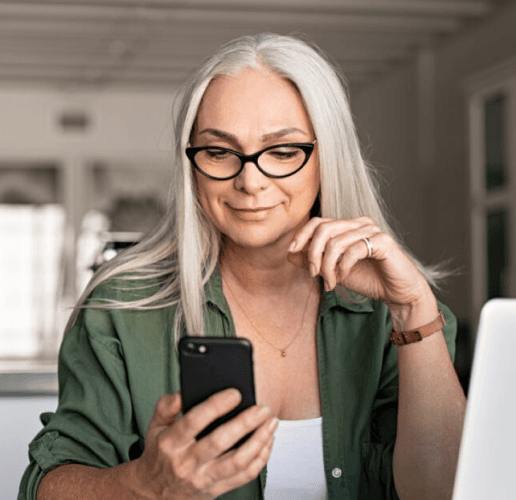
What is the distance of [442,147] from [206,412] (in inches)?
269

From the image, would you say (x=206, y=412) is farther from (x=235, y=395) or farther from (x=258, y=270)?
(x=258, y=270)

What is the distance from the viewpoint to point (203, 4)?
6363mm

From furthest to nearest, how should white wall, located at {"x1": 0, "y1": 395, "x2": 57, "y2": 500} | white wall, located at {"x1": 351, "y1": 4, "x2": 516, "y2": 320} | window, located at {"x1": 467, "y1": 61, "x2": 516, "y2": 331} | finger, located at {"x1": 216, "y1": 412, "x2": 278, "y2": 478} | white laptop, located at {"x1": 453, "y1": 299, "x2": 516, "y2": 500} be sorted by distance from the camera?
white wall, located at {"x1": 351, "y1": 4, "x2": 516, "y2": 320}
window, located at {"x1": 467, "y1": 61, "x2": 516, "y2": 331}
white wall, located at {"x1": 0, "y1": 395, "x2": 57, "y2": 500}
finger, located at {"x1": 216, "y1": 412, "x2": 278, "y2": 478}
white laptop, located at {"x1": 453, "y1": 299, "x2": 516, "y2": 500}

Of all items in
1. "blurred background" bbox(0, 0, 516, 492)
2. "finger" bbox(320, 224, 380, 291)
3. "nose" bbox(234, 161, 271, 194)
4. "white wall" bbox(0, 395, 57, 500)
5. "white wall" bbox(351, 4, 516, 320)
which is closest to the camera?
"finger" bbox(320, 224, 380, 291)

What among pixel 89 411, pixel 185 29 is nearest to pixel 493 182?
pixel 185 29

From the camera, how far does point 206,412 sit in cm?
88

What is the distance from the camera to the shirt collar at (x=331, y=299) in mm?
1459

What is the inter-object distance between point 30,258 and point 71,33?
3.42 m

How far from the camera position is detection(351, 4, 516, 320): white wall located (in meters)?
6.71

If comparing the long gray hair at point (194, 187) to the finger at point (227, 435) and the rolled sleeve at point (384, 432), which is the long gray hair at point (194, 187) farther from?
the finger at point (227, 435)

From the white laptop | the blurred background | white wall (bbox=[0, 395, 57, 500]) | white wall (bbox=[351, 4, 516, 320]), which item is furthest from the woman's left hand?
white wall (bbox=[351, 4, 516, 320])

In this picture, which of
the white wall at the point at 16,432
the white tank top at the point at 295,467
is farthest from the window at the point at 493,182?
the white tank top at the point at 295,467

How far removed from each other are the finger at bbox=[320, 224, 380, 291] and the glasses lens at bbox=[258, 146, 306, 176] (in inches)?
8.5

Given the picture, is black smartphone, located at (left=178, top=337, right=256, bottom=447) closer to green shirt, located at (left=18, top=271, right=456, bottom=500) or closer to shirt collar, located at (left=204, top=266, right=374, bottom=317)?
green shirt, located at (left=18, top=271, right=456, bottom=500)
